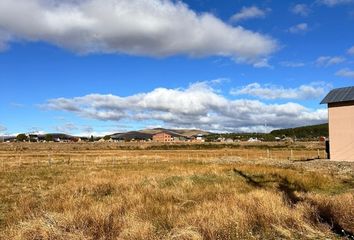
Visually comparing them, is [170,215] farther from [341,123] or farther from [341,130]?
[341,123]

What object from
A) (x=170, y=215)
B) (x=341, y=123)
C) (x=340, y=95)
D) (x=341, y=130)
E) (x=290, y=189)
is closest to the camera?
(x=170, y=215)

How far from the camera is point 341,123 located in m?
38.2

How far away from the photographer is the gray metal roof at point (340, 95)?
123ft

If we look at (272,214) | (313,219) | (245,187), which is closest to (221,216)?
(272,214)

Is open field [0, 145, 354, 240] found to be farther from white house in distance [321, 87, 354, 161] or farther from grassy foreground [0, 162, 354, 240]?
white house in distance [321, 87, 354, 161]

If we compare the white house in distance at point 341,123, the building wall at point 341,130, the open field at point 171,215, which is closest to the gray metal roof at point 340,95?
the white house in distance at point 341,123

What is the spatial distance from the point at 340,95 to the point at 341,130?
127 inches

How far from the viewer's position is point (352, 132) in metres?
37.0

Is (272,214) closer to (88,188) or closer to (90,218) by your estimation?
(90,218)

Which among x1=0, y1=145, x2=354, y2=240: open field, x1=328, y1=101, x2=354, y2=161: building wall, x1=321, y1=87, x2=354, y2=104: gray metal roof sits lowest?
x1=0, y1=145, x2=354, y2=240: open field

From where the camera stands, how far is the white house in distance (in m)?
37.3

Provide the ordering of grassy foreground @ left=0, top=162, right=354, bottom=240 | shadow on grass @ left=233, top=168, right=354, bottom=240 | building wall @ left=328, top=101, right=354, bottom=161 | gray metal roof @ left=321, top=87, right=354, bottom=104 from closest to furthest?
grassy foreground @ left=0, top=162, right=354, bottom=240 < shadow on grass @ left=233, top=168, right=354, bottom=240 < building wall @ left=328, top=101, right=354, bottom=161 < gray metal roof @ left=321, top=87, right=354, bottom=104

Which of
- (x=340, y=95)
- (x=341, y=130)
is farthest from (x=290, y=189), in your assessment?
(x=340, y=95)

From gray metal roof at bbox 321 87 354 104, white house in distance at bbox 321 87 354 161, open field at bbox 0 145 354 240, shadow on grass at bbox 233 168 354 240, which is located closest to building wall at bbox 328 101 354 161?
Answer: white house in distance at bbox 321 87 354 161
